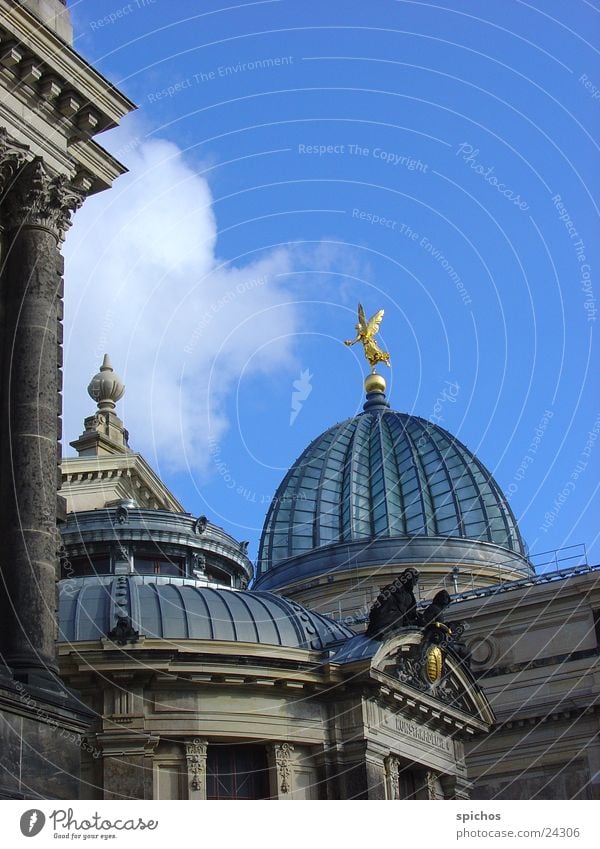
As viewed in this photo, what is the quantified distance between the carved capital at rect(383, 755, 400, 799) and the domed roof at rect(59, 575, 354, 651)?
3.08m

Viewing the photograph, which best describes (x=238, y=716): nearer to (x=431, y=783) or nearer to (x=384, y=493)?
(x=431, y=783)

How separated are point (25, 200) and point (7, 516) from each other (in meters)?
4.76

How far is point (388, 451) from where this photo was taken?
218 ft

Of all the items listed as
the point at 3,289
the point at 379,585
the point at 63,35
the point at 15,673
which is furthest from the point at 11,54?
the point at 379,585

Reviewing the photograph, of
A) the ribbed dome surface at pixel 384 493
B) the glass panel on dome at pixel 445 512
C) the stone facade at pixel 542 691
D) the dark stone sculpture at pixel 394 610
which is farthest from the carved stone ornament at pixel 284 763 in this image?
the glass panel on dome at pixel 445 512

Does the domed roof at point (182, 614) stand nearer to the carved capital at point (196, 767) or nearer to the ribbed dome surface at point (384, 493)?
the carved capital at point (196, 767)

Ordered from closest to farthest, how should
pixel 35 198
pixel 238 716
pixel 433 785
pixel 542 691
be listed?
pixel 35 198 → pixel 238 716 → pixel 433 785 → pixel 542 691

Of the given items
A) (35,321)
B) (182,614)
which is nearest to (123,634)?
(182,614)

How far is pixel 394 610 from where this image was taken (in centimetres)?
3472

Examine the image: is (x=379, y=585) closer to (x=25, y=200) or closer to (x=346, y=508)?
(x=346, y=508)

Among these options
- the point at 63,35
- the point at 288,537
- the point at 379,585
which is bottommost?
the point at 63,35

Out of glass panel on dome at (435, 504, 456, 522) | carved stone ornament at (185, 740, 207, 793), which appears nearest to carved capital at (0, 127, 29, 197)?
carved stone ornament at (185, 740, 207, 793)

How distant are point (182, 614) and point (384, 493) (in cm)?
3211

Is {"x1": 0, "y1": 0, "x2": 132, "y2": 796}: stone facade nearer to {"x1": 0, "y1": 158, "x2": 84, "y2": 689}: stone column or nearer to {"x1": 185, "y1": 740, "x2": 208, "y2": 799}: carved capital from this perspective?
{"x1": 0, "y1": 158, "x2": 84, "y2": 689}: stone column
